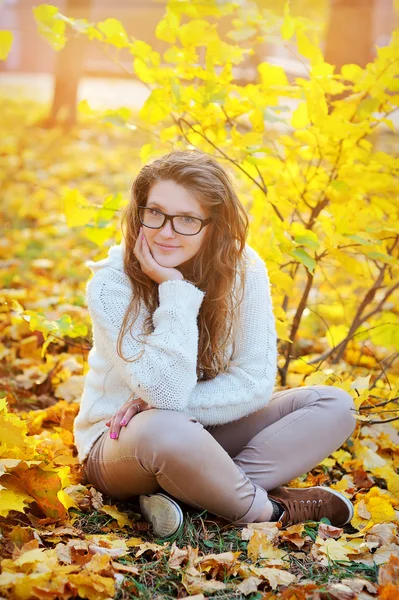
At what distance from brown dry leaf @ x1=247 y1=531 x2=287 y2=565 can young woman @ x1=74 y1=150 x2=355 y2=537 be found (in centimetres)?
13

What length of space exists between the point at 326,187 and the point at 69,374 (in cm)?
137

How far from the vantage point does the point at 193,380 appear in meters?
2.11

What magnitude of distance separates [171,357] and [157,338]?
2.9 inches

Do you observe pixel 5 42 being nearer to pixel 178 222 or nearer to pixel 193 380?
pixel 178 222

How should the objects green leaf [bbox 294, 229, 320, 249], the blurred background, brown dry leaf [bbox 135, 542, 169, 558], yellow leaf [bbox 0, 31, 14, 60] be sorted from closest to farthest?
brown dry leaf [bbox 135, 542, 169, 558]
yellow leaf [bbox 0, 31, 14, 60]
green leaf [bbox 294, 229, 320, 249]
the blurred background

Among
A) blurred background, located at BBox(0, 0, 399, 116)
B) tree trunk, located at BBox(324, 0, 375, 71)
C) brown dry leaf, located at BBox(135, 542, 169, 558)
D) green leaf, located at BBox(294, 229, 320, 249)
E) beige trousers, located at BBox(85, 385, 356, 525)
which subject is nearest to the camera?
brown dry leaf, located at BBox(135, 542, 169, 558)

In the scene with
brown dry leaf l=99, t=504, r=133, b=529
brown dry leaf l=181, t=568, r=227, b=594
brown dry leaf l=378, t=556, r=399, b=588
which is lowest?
brown dry leaf l=99, t=504, r=133, b=529

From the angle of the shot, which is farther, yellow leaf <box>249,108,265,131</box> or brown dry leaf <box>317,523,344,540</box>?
yellow leaf <box>249,108,265,131</box>

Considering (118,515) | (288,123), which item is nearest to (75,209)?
(288,123)

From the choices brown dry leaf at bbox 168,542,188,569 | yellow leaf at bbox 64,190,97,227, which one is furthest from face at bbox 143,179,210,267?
brown dry leaf at bbox 168,542,188,569

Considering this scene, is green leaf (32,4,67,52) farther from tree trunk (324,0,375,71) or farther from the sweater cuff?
tree trunk (324,0,375,71)

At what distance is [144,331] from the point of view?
7.20ft

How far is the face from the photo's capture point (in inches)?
86.0

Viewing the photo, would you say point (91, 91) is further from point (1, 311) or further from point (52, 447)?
point (52, 447)
